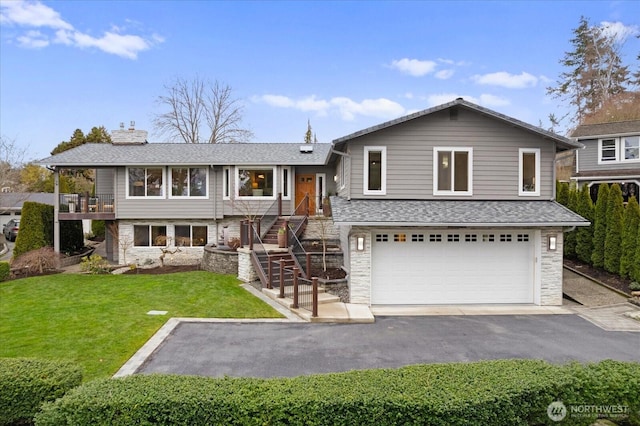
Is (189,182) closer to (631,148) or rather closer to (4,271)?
(4,271)

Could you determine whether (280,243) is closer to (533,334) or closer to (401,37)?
(533,334)

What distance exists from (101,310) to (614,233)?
1701 centimetres

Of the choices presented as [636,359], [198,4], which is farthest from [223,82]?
[636,359]

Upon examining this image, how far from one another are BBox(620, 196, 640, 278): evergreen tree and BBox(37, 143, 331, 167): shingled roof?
36.8ft

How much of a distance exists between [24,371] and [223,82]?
32.9 m

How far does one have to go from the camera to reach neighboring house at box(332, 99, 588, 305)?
1106 centimetres

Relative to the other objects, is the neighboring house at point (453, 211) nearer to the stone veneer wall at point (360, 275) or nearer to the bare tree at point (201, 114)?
the stone veneer wall at point (360, 275)

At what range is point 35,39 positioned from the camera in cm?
2064

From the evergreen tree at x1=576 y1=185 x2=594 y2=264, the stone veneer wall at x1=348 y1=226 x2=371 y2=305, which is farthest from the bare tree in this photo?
the evergreen tree at x1=576 y1=185 x2=594 y2=264

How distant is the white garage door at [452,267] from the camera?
446 inches

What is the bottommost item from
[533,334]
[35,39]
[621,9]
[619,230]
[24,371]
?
[533,334]

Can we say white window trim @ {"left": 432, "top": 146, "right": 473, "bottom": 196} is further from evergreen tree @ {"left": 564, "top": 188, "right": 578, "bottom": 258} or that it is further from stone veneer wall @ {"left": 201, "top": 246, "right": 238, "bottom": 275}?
stone veneer wall @ {"left": 201, "top": 246, "right": 238, "bottom": 275}

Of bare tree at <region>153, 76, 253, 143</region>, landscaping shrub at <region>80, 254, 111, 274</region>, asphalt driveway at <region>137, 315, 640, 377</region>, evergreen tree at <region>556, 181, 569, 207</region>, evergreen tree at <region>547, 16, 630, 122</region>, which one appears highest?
evergreen tree at <region>547, 16, 630, 122</region>

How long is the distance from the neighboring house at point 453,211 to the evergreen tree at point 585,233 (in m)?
4.01
